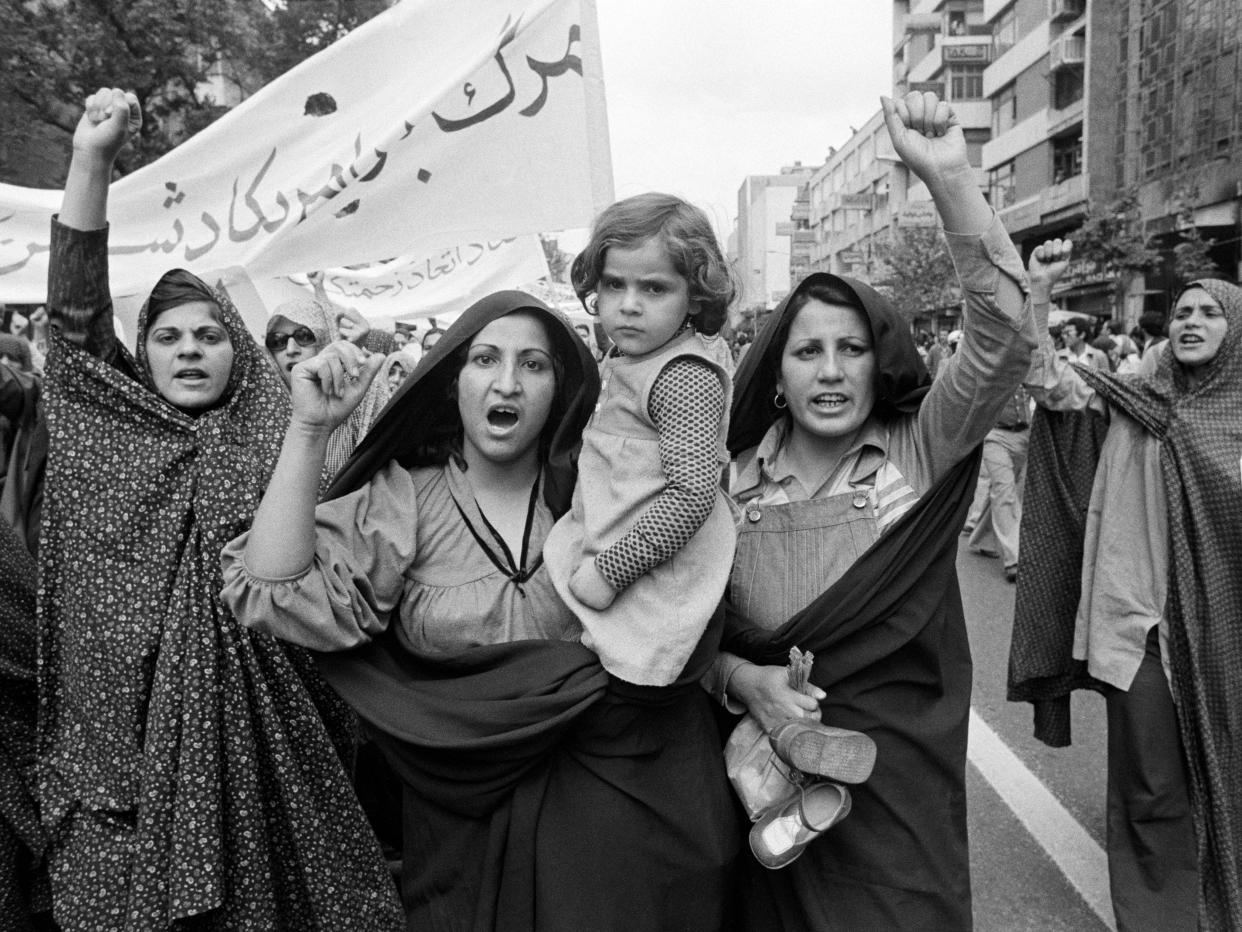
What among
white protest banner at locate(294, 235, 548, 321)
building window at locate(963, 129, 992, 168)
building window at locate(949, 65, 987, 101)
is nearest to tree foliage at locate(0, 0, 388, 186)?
white protest banner at locate(294, 235, 548, 321)

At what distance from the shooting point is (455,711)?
77.4 inches

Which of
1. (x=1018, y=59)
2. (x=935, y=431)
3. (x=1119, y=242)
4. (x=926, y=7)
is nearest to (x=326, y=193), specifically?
(x=935, y=431)

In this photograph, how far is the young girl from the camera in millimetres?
1914

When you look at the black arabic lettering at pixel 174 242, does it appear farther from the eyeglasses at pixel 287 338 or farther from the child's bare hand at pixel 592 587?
the child's bare hand at pixel 592 587

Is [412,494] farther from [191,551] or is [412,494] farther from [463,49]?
[463,49]

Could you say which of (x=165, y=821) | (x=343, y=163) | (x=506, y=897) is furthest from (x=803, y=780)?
(x=343, y=163)

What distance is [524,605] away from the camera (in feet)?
6.88

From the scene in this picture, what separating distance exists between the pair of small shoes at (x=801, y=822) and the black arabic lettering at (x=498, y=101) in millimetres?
2557

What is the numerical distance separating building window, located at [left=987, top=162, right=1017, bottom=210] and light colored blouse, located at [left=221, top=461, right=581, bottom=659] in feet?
145

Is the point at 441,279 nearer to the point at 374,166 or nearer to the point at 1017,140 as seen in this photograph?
the point at 374,166

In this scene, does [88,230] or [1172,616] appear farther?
[1172,616]

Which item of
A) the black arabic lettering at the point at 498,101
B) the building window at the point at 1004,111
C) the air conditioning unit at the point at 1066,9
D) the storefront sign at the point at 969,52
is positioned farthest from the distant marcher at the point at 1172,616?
the storefront sign at the point at 969,52

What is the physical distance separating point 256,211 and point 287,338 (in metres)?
0.81

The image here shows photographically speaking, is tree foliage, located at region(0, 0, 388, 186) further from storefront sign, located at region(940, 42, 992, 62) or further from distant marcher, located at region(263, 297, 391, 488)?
storefront sign, located at region(940, 42, 992, 62)
